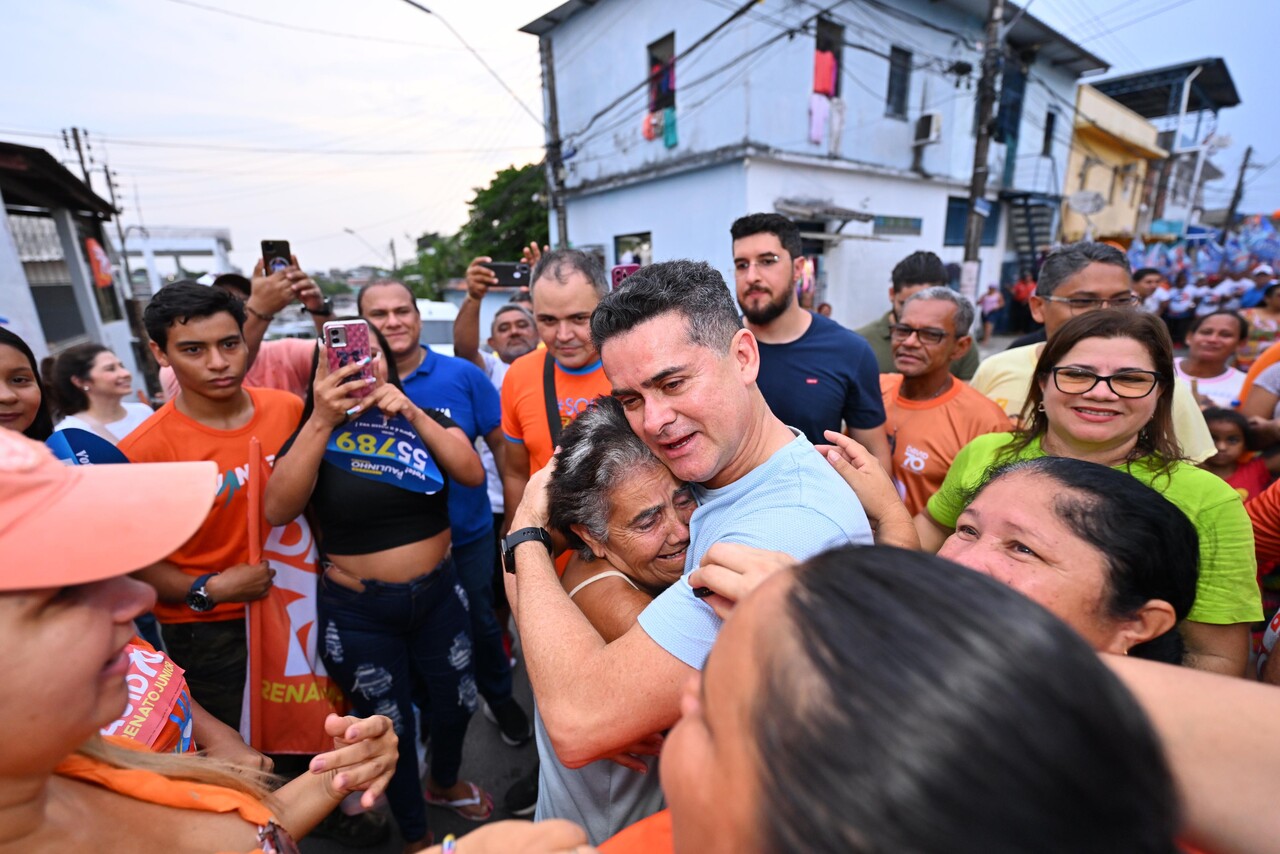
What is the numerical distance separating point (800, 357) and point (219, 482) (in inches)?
110

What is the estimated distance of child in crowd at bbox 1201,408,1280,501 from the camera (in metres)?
3.05

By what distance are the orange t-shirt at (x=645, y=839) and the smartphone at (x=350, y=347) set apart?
1881 mm

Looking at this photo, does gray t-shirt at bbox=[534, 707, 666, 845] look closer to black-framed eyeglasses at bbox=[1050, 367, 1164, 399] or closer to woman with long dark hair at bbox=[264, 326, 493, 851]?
woman with long dark hair at bbox=[264, 326, 493, 851]

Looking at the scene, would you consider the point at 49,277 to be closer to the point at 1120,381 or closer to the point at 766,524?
the point at 766,524

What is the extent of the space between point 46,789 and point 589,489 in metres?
1.18

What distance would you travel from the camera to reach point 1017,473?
141 cm

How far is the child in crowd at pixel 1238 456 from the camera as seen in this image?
3.05 metres

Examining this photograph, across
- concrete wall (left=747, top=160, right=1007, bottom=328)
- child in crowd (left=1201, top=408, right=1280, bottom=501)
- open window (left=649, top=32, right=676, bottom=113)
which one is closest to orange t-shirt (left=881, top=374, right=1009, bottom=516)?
child in crowd (left=1201, top=408, right=1280, bottom=501)

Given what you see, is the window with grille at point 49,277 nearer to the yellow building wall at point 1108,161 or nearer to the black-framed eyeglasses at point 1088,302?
the black-framed eyeglasses at point 1088,302

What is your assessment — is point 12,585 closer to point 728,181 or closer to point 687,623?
point 687,623

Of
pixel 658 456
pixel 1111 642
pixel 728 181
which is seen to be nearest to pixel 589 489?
pixel 658 456

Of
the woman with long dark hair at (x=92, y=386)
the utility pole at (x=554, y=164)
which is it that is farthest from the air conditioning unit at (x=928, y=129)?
the woman with long dark hair at (x=92, y=386)

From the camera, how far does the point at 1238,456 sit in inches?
123

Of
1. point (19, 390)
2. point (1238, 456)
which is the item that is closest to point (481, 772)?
point (19, 390)
